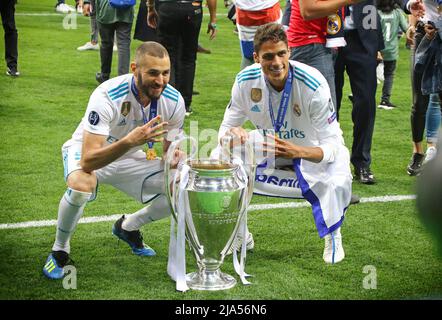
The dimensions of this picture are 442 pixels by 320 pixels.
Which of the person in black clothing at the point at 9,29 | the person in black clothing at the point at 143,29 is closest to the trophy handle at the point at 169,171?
the person in black clothing at the point at 143,29

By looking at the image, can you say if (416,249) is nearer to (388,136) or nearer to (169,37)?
(388,136)

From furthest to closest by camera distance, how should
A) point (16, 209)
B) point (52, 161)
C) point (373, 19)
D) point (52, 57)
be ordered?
point (52, 57) → point (52, 161) → point (373, 19) → point (16, 209)

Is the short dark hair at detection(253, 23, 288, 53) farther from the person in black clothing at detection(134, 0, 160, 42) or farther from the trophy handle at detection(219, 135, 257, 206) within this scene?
the person in black clothing at detection(134, 0, 160, 42)

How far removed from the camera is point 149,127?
12.2 feet

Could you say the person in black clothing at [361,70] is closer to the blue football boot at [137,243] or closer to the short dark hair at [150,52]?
the short dark hair at [150,52]

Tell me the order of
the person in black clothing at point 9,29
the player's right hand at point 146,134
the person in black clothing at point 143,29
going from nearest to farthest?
the player's right hand at point 146,134 < the person in black clothing at point 143,29 < the person in black clothing at point 9,29

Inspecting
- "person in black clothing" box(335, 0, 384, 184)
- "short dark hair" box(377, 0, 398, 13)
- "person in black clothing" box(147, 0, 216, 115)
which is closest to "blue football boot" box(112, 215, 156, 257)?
"person in black clothing" box(335, 0, 384, 184)

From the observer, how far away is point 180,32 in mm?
8195

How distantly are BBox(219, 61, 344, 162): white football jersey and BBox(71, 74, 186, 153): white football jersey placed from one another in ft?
1.03

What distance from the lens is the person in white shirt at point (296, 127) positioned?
435cm

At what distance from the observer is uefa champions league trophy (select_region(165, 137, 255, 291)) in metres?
3.80

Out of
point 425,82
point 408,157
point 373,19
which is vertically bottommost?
point 408,157
